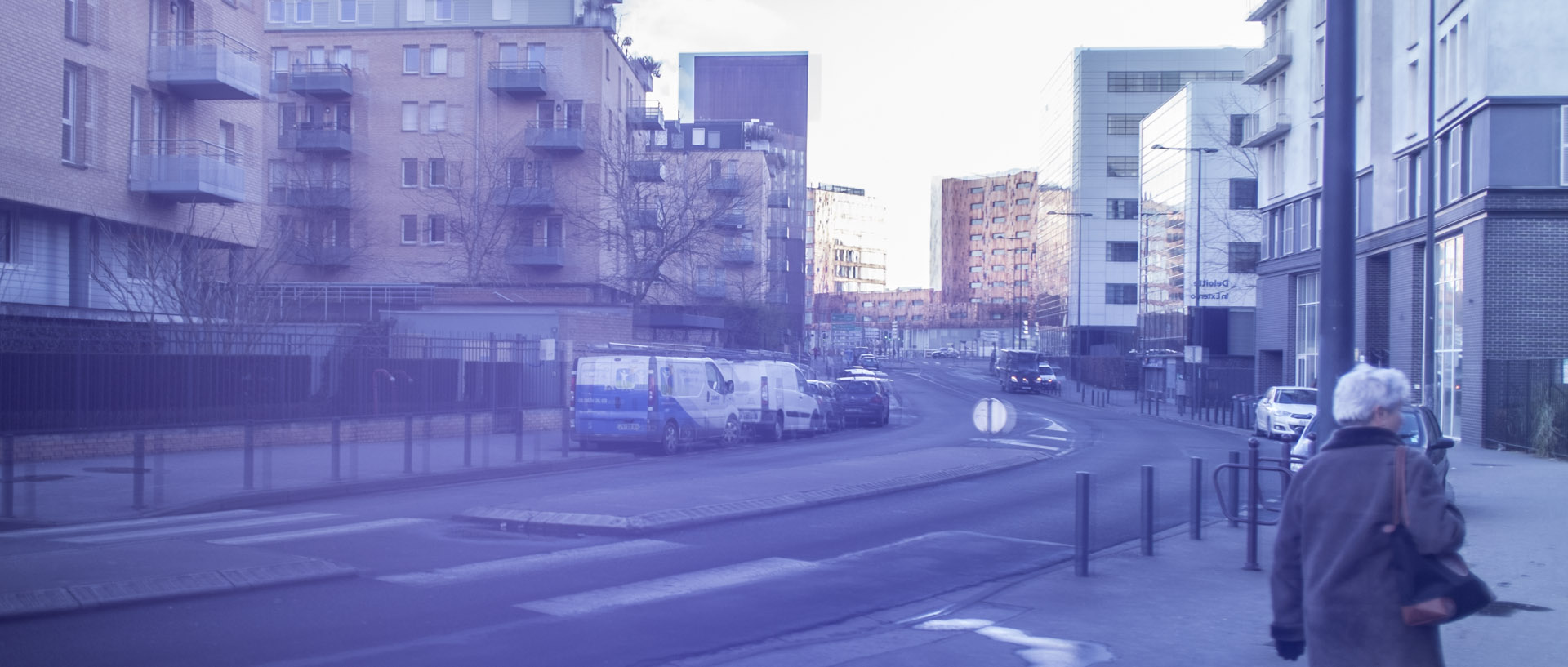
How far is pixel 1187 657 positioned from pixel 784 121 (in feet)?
314

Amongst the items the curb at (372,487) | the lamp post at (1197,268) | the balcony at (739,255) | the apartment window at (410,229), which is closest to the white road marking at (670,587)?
the curb at (372,487)

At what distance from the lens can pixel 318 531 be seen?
38.3 ft

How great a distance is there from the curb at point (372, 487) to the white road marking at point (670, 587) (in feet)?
23.7

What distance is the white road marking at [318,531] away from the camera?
11.0 metres

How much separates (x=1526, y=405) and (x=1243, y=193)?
4058 cm

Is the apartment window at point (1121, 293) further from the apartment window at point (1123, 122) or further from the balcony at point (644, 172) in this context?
the balcony at point (644, 172)

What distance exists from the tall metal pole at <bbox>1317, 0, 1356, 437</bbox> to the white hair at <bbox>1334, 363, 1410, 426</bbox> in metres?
2.98

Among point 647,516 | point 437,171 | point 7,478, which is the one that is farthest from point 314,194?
point 647,516

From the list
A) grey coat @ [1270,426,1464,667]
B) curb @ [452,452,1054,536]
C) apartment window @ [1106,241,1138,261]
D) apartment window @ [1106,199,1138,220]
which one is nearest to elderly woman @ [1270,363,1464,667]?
grey coat @ [1270,426,1464,667]

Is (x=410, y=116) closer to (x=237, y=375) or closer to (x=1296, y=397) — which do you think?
(x=237, y=375)

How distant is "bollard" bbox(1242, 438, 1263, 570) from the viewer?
9.95 metres

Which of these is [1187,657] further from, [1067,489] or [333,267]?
[333,267]

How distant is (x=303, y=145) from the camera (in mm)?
47875

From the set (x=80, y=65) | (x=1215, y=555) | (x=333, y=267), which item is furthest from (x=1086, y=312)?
(x=1215, y=555)
